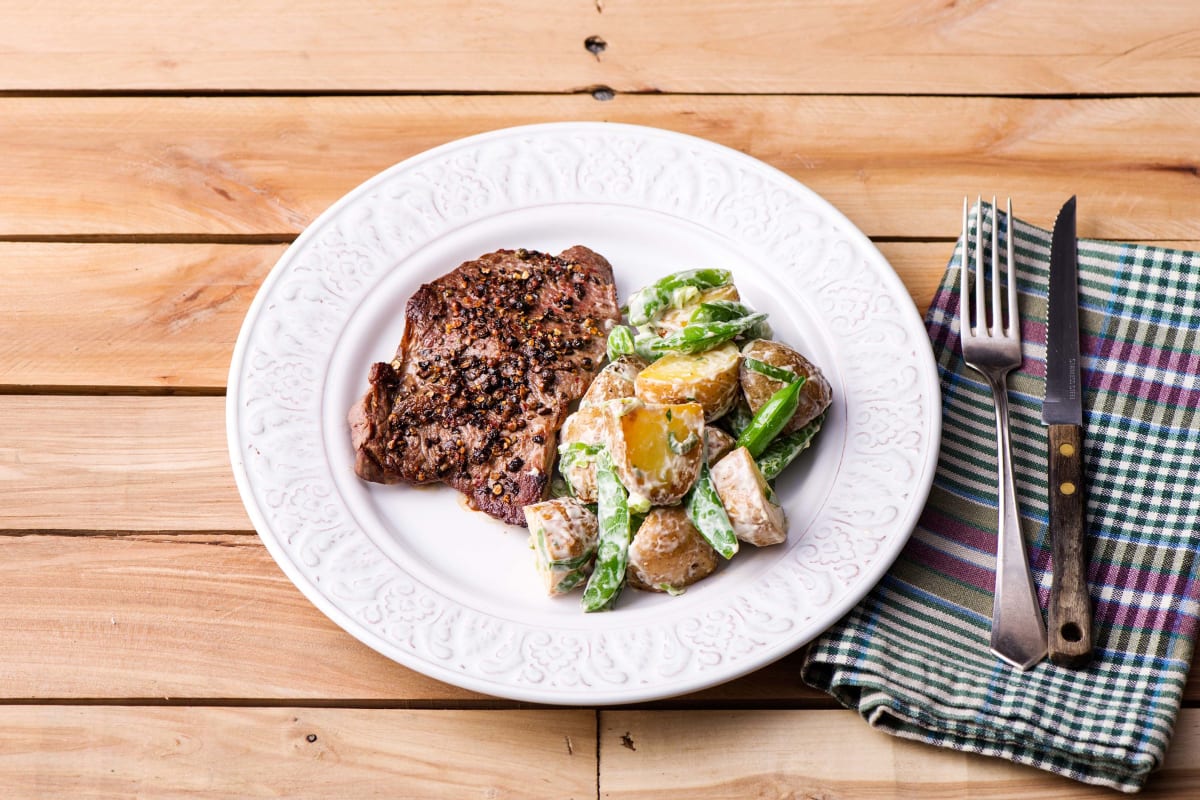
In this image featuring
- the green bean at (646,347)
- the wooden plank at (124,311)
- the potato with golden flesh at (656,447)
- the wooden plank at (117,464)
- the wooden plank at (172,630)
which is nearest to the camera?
the potato with golden flesh at (656,447)

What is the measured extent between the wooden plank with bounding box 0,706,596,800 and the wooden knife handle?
1.11 metres

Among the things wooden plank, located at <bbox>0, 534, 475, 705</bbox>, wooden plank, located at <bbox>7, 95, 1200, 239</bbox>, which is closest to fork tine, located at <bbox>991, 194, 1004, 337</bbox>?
wooden plank, located at <bbox>7, 95, 1200, 239</bbox>

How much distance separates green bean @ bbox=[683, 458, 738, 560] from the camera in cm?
243

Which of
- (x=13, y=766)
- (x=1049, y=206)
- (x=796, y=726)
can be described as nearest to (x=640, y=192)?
(x=1049, y=206)

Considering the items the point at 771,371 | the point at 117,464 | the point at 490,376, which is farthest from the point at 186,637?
the point at 771,371

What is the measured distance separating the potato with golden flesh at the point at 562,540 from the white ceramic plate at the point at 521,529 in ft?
0.30

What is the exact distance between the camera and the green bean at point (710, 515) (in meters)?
2.43

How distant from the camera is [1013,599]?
252 centimetres

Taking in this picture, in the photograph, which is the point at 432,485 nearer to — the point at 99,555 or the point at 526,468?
the point at 526,468

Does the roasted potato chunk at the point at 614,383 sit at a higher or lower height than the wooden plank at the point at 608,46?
lower

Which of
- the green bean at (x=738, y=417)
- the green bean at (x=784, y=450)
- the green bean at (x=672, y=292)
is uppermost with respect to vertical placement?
the green bean at (x=672, y=292)

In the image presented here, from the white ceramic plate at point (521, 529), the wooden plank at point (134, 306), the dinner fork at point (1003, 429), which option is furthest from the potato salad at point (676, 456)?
the wooden plank at point (134, 306)

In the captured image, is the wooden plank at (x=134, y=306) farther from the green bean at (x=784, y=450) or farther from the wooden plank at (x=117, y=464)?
the green bean at (x=784, y=450)

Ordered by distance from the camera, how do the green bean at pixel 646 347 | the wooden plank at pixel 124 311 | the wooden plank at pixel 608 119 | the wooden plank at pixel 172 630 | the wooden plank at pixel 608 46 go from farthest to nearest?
the wooden plank at pixel 608 46 < the wooden plank at pixel 608 119 < the wooden plank at pixel 124 311 < the green bean at pixel 646 347 < the wooden plank at pixel 172 630
